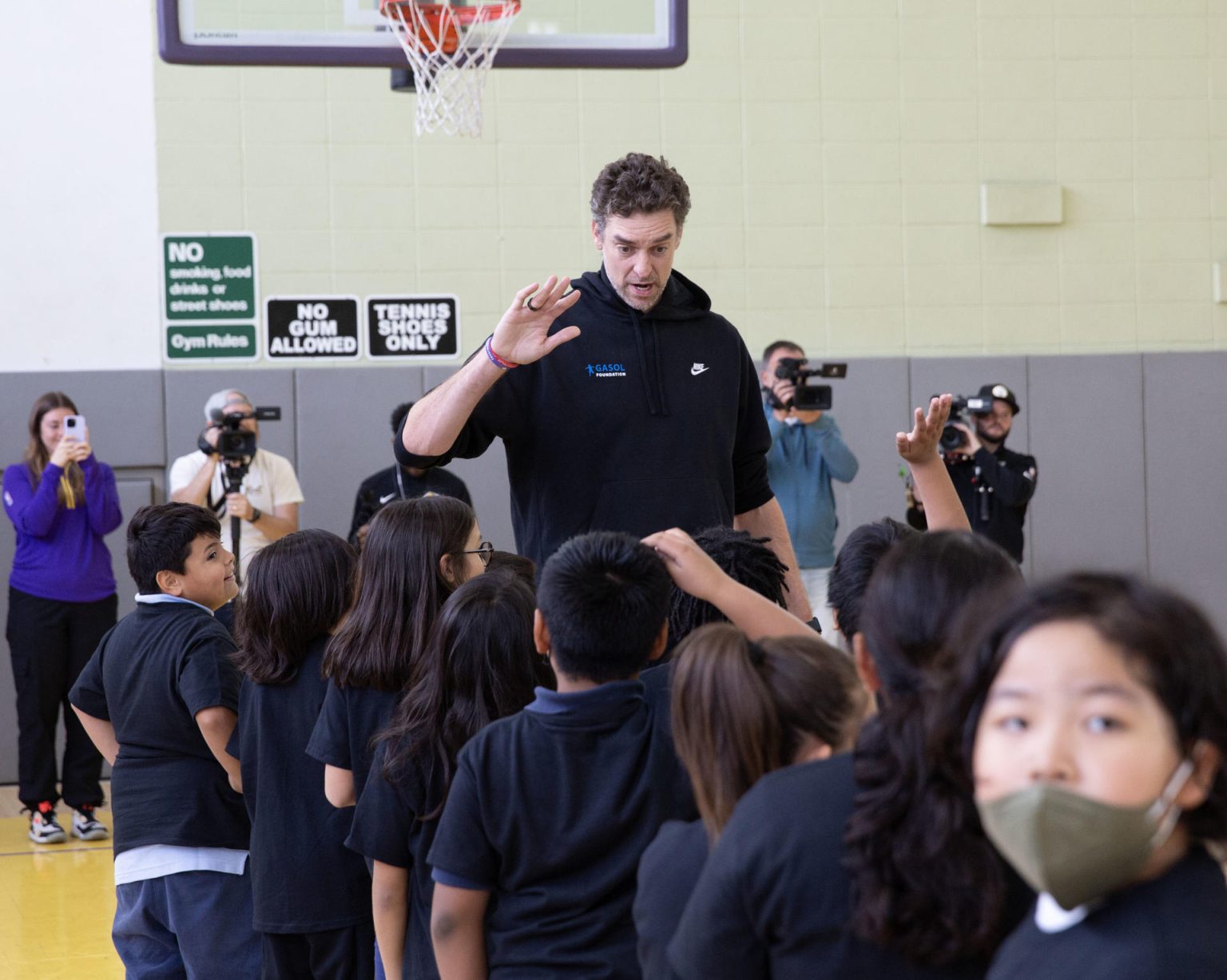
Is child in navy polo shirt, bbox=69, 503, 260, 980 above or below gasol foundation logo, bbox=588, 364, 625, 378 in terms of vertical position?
below

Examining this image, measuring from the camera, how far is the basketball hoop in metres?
4.22

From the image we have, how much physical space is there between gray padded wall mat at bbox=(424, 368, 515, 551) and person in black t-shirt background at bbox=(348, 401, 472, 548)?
0.60 m

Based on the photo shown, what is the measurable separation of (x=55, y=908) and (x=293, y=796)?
7.41 feet

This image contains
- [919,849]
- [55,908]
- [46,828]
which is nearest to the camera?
[919,849]

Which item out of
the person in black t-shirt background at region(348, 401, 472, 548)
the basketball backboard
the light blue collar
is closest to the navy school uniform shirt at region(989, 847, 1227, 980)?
the light blue collar

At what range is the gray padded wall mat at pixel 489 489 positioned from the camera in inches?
248

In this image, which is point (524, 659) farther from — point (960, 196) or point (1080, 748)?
point (960, 196)

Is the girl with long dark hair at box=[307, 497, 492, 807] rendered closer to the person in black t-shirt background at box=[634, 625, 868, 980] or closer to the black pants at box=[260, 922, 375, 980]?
the black pants at box=[260, 922, 375, 980]

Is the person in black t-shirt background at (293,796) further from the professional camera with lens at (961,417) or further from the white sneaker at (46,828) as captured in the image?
the professional camera with lens at (961,417)

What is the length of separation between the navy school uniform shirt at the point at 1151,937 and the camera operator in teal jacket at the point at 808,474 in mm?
4730

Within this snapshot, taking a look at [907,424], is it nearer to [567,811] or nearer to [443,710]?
[443,710]

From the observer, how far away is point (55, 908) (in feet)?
14.3

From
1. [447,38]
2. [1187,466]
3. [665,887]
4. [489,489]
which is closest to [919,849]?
[665,887]

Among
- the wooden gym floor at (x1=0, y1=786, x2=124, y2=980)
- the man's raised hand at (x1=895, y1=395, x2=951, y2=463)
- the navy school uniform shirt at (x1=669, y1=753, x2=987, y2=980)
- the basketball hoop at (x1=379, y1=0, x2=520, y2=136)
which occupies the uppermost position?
the basketball hoop at (x1=379, y1=0, x2=520, y2=136)
